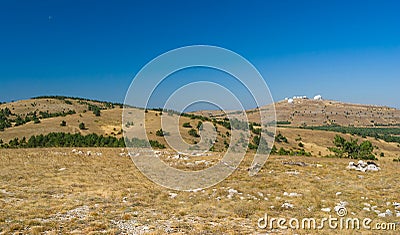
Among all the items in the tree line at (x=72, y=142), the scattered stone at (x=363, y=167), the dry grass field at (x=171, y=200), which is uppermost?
the tree line at (x=72, y=142)

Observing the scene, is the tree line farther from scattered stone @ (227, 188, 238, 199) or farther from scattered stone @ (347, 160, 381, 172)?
scattered stone @ (227, 188, 238, 199)

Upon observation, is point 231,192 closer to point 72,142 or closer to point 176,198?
point 176,198

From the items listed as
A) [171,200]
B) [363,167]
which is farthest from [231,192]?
[363,167]

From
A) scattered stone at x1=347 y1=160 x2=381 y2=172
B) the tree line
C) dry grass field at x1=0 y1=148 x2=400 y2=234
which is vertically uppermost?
the tree line

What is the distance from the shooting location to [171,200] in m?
16.0

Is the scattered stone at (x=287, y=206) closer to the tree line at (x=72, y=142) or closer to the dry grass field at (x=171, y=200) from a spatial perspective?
the dry grass field at (x=171, y=200)

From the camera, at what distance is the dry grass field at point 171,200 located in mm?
11663

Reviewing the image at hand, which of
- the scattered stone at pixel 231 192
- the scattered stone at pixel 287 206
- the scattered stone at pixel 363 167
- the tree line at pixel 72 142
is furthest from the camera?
the tree line at pixel 72 142

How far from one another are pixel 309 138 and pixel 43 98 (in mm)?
121988

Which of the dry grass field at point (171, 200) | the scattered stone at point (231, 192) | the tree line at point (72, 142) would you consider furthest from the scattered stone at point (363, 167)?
the tree line at point (72, 142)

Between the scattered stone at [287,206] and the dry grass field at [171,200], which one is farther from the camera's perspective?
the scattered stone at [287,206]

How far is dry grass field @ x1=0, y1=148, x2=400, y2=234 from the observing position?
11.7m

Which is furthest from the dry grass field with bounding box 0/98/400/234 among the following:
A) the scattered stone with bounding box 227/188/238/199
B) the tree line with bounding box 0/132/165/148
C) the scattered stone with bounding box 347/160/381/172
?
the tree line with bounding box 0/132/165/148

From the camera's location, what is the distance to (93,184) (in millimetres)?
19453
